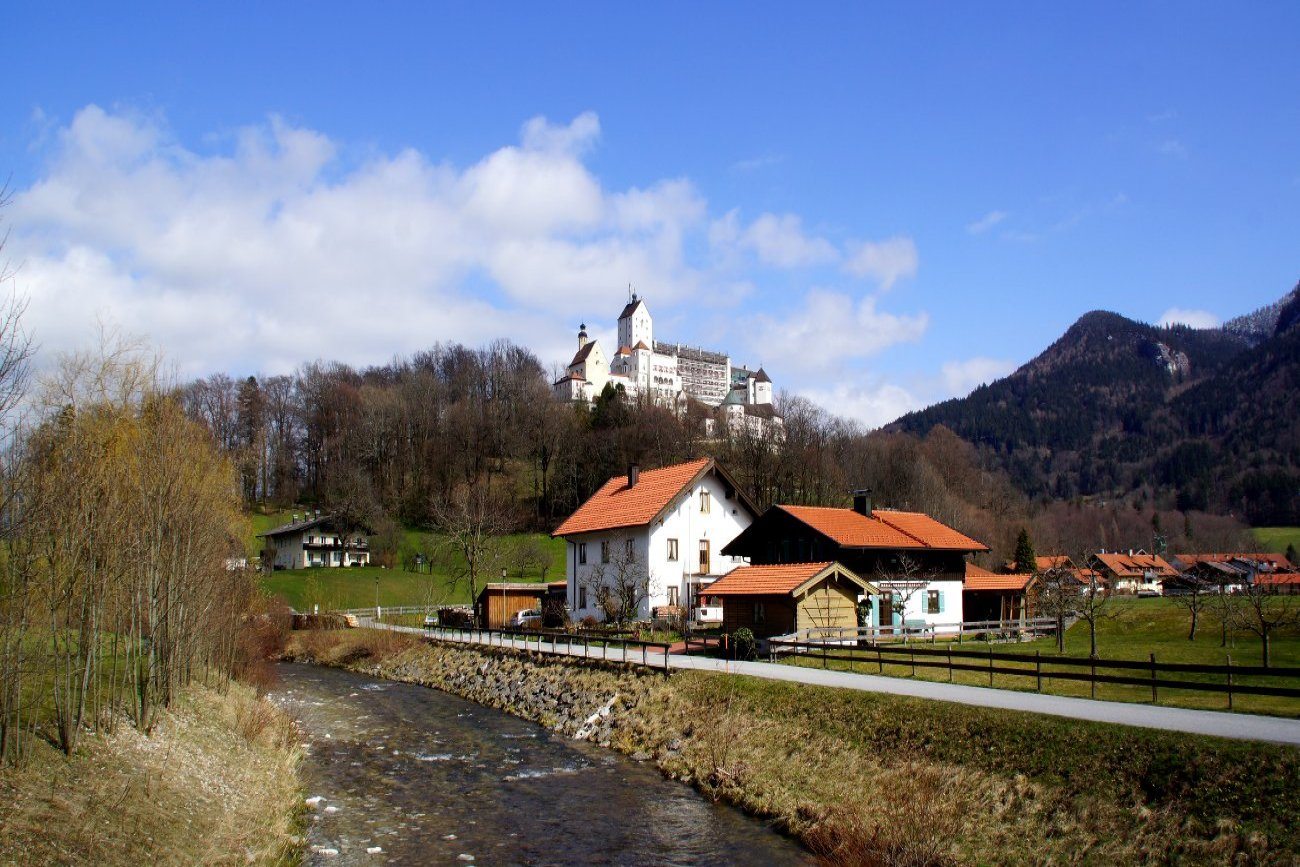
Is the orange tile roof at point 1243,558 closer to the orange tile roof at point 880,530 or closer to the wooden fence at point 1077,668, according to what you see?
the orange tile roof at point 880,530

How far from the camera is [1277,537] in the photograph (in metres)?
136

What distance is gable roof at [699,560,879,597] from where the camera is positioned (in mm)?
33844

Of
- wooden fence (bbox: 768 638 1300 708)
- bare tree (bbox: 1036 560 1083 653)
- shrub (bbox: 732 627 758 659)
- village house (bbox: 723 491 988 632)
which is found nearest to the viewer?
wooden fence (bbox: 768 638 1300 708)

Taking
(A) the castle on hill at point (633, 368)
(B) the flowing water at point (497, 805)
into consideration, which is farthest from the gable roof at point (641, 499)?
(A) the castle on hill at point (633, 368)

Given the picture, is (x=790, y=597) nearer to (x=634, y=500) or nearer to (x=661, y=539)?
(x=661, y=539)

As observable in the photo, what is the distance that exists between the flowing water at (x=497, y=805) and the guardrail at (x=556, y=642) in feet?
15.8

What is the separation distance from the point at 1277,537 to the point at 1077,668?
5431 inches

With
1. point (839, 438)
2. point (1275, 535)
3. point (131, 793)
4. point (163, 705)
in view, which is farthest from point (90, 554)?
point (1275, 535)

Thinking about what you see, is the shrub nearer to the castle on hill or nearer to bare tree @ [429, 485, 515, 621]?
bare tree @ [429, 485, 515, 621]

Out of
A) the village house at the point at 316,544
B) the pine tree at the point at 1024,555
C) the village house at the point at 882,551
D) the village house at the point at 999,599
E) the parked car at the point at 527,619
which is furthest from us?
the village house at the point at 316,544

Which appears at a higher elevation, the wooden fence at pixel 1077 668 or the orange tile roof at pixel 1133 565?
the wooden fence at pixel 1077 668

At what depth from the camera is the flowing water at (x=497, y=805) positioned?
52.2ft

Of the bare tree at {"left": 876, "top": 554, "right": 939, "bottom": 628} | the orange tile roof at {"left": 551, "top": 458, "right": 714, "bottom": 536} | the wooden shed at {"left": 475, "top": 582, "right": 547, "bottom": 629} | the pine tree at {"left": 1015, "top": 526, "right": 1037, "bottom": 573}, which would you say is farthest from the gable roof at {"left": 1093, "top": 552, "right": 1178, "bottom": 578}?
the wooden shed at {"left": 475, "top": 582, "right": 547, "bottom": 629}

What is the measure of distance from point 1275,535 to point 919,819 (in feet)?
506
